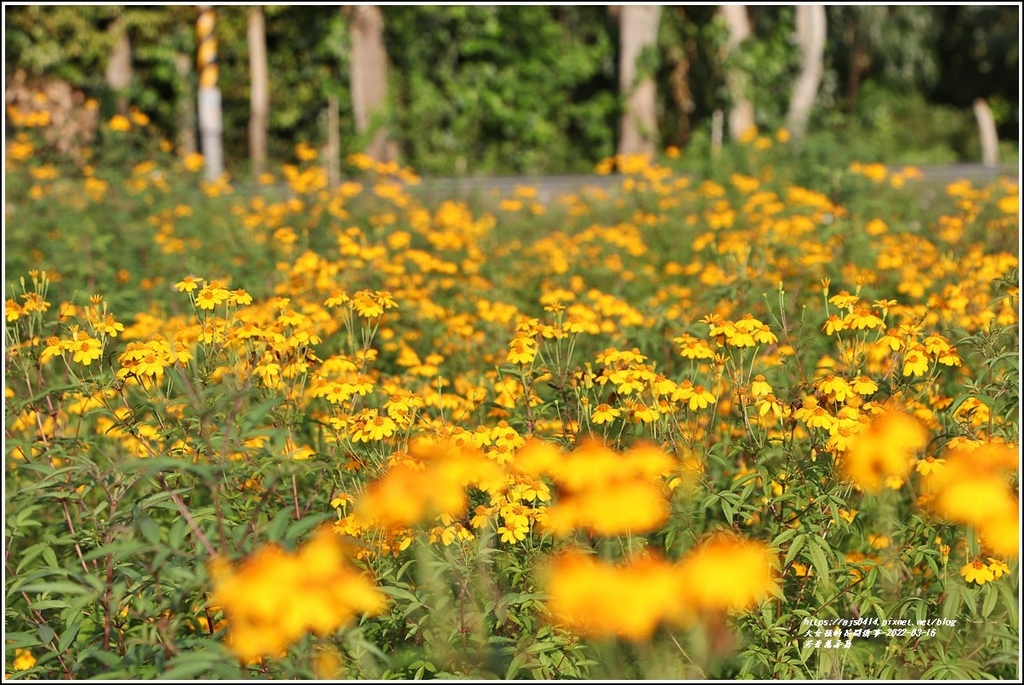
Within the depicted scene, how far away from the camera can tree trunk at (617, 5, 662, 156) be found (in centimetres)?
1327

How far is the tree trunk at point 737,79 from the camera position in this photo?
48.0 ft

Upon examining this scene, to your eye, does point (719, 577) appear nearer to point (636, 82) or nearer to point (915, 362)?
→ point (915, 362)

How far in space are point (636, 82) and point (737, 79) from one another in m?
1.93

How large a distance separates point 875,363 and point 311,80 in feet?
42.8

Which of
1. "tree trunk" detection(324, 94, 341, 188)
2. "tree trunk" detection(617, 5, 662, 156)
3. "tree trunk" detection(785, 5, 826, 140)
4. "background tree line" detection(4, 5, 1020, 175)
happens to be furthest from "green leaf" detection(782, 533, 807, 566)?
"tree trunk" detection(785, 5, 826, 140)

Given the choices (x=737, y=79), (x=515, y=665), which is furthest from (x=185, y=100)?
(x=515, y=665)

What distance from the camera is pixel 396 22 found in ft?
46.5

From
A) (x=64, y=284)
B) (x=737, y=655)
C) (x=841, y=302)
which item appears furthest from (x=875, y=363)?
(x=64, y=284)

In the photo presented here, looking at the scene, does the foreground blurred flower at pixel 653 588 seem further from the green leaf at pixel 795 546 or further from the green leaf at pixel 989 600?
the green leaf at pixel 989 600

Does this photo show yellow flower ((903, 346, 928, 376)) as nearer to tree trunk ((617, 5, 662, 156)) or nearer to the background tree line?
the background tree line

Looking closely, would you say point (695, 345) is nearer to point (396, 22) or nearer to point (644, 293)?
point (644, 293)

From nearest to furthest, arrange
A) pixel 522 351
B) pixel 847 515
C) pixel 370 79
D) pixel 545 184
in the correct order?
pixel 847 515 → pixel 522 351 → pixel 545 184 → pixel 370 79

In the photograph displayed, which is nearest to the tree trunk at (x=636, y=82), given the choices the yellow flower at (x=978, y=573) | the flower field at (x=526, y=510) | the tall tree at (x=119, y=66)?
the tall tree at (x=119, y=66)

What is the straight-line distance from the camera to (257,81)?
1370 centimetres
